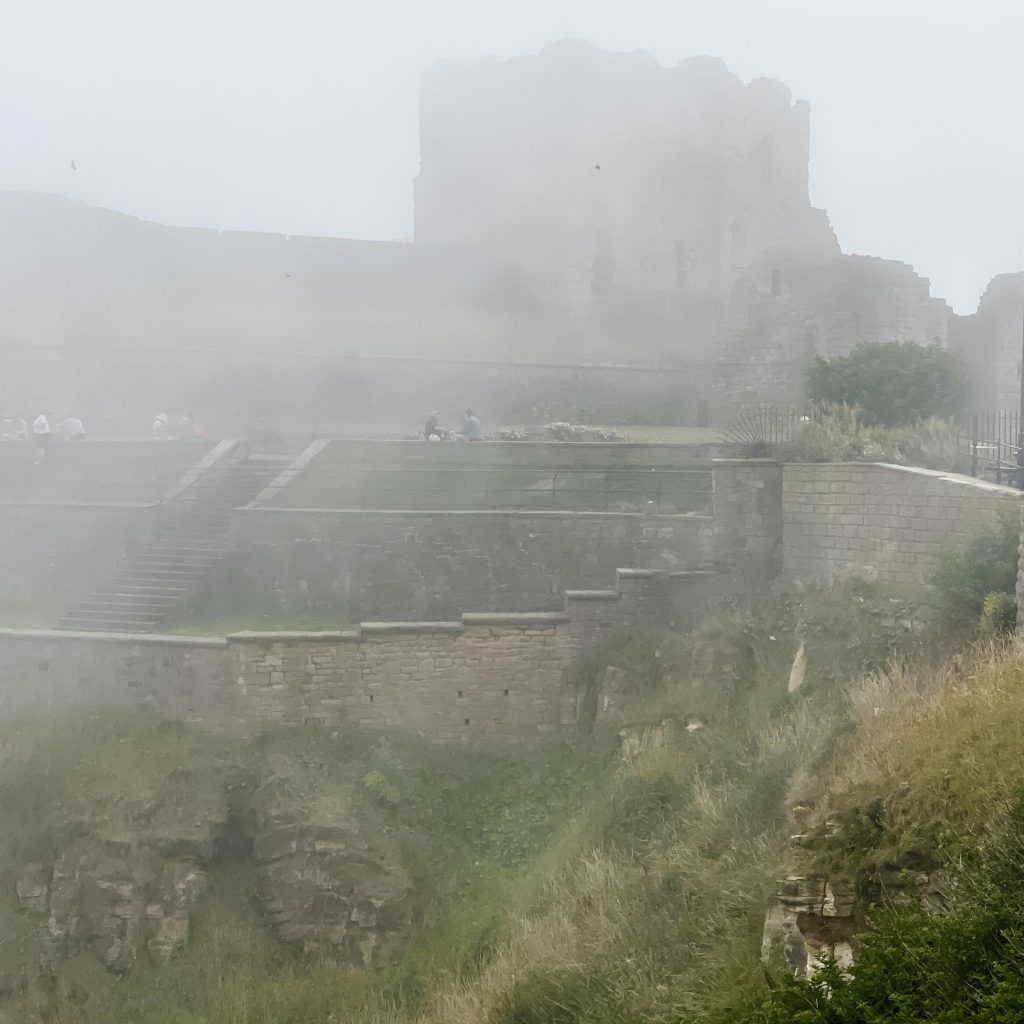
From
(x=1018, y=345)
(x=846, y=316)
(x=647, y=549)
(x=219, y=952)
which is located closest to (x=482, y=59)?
(x=846, y=316)

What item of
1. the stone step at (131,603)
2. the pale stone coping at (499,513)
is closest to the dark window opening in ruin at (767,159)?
the pale stone coping at (499,513)

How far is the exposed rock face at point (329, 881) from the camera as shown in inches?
332

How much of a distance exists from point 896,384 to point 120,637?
1114 centimetres

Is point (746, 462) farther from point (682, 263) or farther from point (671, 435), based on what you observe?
point (682, 263)

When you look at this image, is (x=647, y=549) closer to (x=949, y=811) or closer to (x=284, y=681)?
(x=284, y=681)

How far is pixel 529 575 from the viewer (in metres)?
11.8

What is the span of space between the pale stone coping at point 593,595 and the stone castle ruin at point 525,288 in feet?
34.9

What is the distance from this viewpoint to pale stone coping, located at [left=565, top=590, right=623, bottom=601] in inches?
413

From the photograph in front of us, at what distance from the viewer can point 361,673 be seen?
33.2ft

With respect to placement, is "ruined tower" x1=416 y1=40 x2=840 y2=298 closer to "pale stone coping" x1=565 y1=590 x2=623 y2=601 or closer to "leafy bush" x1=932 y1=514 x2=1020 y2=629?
"pale stone coping" x1=565 y1=590 x2=623 y2=601

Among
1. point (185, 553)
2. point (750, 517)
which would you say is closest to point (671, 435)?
point (750, 517)

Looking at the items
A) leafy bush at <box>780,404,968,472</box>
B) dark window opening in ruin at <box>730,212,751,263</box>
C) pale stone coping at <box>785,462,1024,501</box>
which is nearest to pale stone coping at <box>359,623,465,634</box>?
pale stone coping at <box>785,462,1024,501</box>

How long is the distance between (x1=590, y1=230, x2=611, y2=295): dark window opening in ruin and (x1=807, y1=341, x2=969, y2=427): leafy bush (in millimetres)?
10803

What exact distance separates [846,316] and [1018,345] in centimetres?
382
